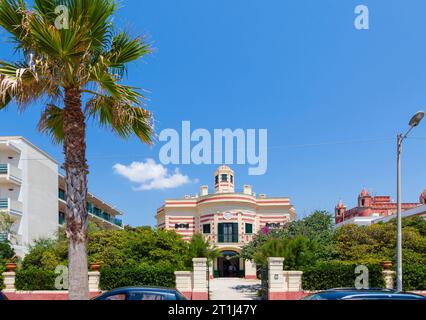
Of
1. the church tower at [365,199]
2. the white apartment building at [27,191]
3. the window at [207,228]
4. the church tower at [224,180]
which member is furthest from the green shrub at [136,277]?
the church tower at [365,199]

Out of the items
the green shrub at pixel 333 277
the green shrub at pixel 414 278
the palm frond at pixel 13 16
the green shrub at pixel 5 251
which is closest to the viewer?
the palm frond at pixel 13 16

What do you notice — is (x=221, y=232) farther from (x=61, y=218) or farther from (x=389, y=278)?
(x=389, y=278)

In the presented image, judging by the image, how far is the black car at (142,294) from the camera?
9539 millimetres

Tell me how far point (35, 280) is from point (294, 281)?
37.5 feet

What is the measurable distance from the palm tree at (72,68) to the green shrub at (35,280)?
34.8ft

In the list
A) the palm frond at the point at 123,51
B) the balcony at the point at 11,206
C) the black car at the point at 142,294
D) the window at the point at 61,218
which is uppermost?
the palm frond at the point at 123,51

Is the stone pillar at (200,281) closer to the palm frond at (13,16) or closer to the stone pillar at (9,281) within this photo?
the stone pillar at (9,281)

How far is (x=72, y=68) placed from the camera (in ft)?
31.9

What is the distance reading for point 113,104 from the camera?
10.9 m

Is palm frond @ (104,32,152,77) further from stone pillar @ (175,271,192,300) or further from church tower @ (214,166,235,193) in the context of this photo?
church tower @ (214,166,235,193)

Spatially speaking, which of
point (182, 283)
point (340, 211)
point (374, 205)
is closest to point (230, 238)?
point (182, 283)

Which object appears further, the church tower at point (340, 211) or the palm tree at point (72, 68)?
the church tower at point (340, 211)

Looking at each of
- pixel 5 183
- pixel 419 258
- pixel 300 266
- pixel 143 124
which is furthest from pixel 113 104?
pixel 5 183
